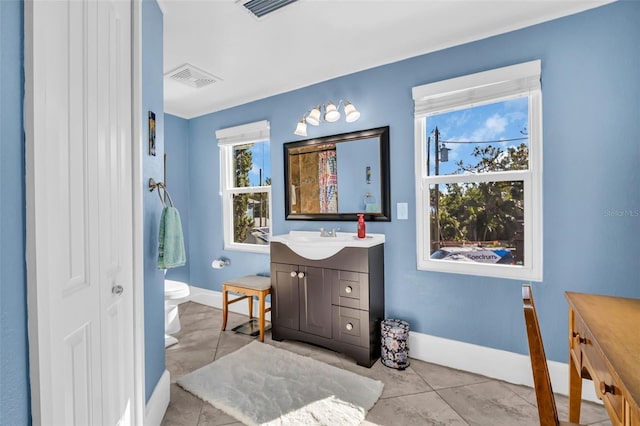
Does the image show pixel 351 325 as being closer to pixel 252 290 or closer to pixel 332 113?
pixel 252 290

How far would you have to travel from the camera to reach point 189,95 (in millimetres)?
3320

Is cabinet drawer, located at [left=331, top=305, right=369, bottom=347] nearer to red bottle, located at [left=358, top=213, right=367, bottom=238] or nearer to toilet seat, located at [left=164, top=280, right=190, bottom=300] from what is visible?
red bottle, located at [left=358, top=213, right=367, bottom=238]

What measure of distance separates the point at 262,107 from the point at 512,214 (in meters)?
2.53

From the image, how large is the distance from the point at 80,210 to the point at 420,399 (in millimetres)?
2054

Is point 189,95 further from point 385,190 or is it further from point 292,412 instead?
point 292,412

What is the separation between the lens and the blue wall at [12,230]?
27.0 inches

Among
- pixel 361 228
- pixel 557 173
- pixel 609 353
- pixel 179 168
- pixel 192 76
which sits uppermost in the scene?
pixel 192 76

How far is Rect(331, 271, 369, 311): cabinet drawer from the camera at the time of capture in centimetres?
239

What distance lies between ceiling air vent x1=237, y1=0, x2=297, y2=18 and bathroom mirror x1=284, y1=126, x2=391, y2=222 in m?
1.17

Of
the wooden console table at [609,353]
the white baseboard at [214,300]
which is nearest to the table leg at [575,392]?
the wooden console table at [609,353]

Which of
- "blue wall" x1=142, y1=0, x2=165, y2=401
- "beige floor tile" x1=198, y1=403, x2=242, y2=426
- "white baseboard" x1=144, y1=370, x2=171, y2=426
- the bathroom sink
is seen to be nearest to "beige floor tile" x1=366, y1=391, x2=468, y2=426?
"beige floor tile" x1=198, y1=403, x2=242, y2=426

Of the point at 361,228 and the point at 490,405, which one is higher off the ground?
the point at 361,228

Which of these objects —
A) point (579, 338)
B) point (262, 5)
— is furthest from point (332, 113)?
point (579, 338)

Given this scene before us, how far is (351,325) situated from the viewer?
2445 millimetres
